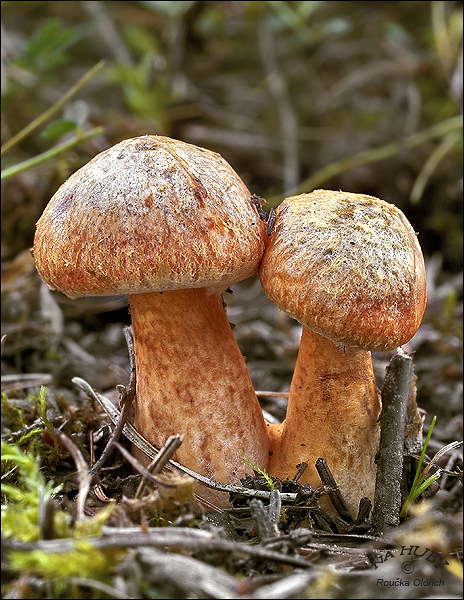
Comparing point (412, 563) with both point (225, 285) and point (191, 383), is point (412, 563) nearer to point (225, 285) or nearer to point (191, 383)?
point (191, 383)

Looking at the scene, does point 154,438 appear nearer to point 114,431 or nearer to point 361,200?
point 114,431

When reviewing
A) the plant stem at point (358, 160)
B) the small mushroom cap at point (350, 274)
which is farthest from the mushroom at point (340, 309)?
the plant stem at point (358, 160)

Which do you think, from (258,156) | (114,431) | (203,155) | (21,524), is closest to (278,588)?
(21,524)

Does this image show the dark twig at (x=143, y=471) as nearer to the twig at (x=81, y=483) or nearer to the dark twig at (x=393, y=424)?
the twig at (x=81, y=483)

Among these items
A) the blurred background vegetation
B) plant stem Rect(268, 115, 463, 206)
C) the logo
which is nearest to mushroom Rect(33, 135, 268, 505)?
the logo

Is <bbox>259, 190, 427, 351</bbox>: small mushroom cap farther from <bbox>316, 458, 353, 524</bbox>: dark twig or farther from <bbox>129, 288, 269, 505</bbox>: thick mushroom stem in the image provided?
<bbox>316, 458, 353, 524</bbox>: dark twig

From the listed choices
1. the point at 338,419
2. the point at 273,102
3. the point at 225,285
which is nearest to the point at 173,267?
the point at 225,285
